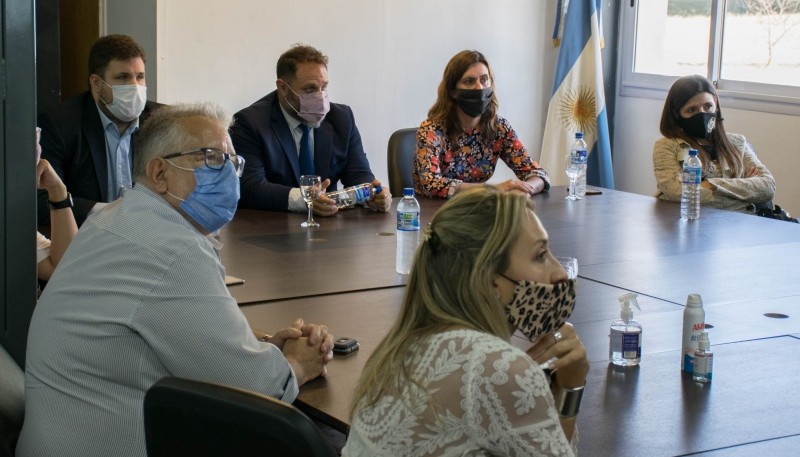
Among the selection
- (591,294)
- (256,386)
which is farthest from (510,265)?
(591,294)

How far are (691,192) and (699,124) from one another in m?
0.55

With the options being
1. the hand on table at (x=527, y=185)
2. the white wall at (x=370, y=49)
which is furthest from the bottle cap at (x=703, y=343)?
the white wall at (x=370, y=49)

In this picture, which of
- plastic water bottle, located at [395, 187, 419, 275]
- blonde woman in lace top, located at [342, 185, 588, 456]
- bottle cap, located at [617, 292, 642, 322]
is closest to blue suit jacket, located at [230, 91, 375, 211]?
plastic water bottle, located at [395, 187, 419, 275]

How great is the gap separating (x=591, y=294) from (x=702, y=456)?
1.09 metres

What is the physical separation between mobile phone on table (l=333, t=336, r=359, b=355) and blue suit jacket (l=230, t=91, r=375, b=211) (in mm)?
1707

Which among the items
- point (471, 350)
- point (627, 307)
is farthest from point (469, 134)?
point (471, 350)

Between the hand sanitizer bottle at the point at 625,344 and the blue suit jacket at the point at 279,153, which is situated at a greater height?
the blue suit jacket at the point at 279,153

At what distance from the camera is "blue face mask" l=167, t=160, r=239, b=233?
6.94 ft

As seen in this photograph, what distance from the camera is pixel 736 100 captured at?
19.2 feet

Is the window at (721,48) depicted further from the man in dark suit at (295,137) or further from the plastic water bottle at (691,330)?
the plastic water bottle at (691,330)

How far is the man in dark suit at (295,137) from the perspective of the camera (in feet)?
13.2

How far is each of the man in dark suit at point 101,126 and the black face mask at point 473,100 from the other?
1331mm

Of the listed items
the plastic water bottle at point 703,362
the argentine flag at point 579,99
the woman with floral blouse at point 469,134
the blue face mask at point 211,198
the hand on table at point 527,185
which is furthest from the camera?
the argentine flag at point 579,99

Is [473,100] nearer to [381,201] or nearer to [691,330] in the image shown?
[381,201]
